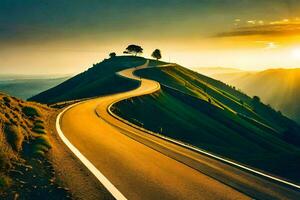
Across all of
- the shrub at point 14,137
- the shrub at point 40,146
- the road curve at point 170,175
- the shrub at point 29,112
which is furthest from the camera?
→ the shrub at point 29,112

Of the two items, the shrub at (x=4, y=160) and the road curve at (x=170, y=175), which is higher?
the shrub at (x=4, y=160)

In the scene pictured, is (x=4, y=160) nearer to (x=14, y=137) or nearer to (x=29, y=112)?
(x=14, y=137)

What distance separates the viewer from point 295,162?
30.2 metres

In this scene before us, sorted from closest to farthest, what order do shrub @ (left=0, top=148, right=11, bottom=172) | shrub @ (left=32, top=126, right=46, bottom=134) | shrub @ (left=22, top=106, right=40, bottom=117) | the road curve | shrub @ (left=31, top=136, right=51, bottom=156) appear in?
the road curve → shrub @ (left=0, top=148, right=11, bottom=172) → shrub @ (left=31, top=136, right=51, bottom=156) → shrub @ (left=32, top=126, right=46, bottom=134) → shrub @ (left=22, top=106, right=40, bottom=117)

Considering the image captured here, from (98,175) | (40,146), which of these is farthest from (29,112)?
(98,175)

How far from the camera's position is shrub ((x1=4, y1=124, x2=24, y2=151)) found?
13570 mm

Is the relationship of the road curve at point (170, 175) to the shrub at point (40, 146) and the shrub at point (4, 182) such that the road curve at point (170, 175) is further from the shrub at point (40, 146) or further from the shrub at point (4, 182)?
the shrub at point (4, 182)

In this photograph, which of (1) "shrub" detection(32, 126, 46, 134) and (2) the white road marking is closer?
(2) the white road marking

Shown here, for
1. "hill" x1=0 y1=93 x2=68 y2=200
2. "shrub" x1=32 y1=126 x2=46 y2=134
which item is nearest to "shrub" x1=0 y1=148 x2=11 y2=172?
"hill" x1=0 y1=93 x2=68 y2=200

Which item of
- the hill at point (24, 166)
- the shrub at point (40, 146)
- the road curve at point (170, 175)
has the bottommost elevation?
the road curve at point (170, 175)

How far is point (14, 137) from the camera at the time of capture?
14.1 m

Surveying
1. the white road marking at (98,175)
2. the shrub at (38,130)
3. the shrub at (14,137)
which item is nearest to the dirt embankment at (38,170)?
the shrub at (14,137)

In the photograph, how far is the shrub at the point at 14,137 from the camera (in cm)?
1357

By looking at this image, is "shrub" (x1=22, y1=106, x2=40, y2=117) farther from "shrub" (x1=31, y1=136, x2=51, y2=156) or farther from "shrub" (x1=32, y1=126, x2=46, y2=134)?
"shrub" (x1=31, y1=136, x2=51, y2=156)
